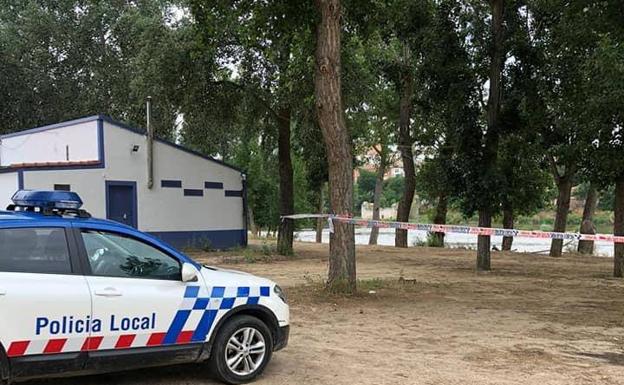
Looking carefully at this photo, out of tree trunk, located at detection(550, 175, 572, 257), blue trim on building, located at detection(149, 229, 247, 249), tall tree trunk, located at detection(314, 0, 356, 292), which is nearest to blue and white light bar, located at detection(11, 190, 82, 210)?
tall tree trunk, located at detection(314, 0, 356, 292)

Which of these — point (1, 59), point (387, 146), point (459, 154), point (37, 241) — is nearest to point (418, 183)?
point (387, 146)

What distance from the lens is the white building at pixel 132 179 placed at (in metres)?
19.8

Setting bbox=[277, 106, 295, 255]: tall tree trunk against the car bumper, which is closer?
the car bumper

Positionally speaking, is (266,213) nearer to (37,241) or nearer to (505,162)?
(505,162)

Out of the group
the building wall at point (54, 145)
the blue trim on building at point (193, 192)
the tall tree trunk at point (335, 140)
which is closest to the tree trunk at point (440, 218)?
the blue trim on building at point (193, 192)

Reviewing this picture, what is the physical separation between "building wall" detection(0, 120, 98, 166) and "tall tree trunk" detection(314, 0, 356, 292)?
1213 cm

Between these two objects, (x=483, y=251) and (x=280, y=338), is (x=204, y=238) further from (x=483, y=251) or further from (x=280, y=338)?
(x=280, y=338)

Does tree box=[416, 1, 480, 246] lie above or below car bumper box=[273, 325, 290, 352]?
above

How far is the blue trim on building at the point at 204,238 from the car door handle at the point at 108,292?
57.6ft

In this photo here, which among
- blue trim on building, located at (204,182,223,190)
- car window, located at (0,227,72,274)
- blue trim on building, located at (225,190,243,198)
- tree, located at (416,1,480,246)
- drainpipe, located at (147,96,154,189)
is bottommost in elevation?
car window, located at (0,227,72,274)

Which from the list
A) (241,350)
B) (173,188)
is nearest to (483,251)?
(173,188)

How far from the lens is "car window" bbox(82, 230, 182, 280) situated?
505 cm

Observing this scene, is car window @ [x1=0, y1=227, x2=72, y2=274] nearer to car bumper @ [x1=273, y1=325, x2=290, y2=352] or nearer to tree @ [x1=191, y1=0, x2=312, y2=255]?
car bumper @ [x1=273, y1=325, x2=290, y2=352]

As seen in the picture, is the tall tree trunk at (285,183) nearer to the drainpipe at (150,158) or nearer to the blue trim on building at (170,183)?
the blue trim on building at (170,183)
